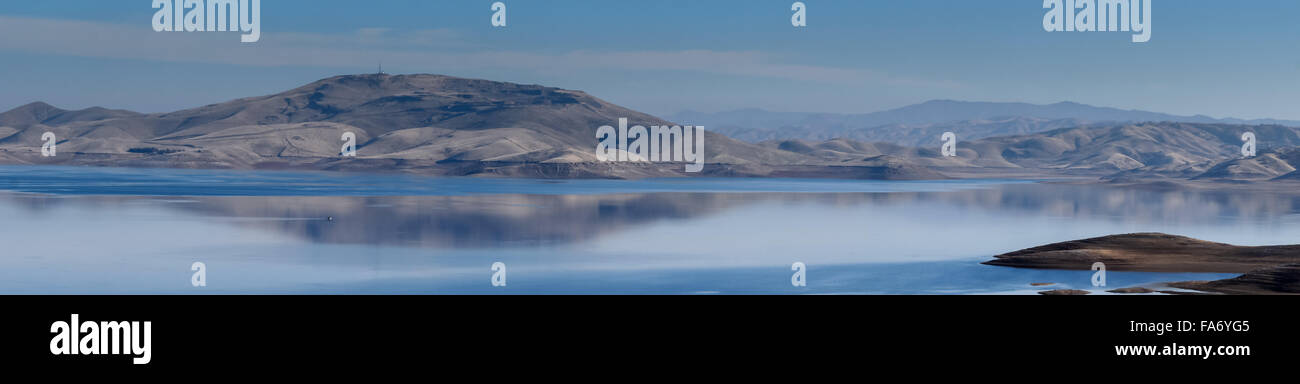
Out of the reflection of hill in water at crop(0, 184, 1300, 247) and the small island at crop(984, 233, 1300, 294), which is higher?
the reflection of hill in water at crop(0, 184, 1300, 247)

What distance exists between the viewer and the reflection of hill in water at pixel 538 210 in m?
40.9

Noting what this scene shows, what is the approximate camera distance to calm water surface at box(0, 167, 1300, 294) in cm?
2673

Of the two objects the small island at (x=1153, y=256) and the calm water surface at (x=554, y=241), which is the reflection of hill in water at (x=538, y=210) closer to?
the calm water surface at (x=554, y=241)

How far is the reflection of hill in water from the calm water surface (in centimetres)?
14

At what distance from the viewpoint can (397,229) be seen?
42.3 m

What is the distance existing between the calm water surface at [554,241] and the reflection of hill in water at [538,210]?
14 cm

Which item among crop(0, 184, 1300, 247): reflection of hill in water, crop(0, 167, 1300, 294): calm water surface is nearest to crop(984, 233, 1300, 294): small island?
crop(0, 167, 1300, 294): calm water surface

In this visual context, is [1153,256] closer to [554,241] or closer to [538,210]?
[554,241]

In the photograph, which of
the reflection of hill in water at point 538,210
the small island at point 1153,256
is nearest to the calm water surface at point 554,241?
the reflection of hill in water at point 538,210

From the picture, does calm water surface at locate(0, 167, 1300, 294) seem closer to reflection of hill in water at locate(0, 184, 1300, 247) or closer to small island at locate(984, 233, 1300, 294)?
reflection of hill in water at locate(0, 184, 1300, 247)
